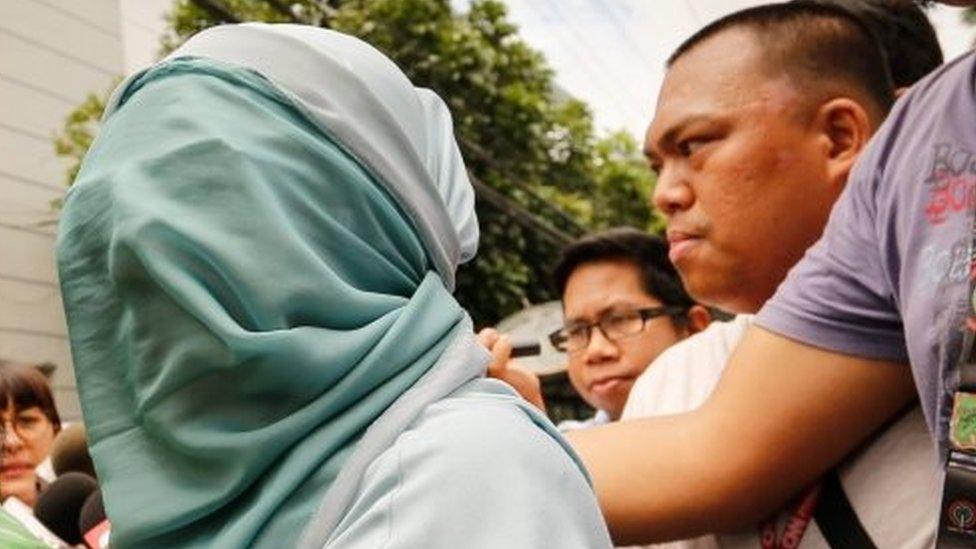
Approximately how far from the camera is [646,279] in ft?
11.9

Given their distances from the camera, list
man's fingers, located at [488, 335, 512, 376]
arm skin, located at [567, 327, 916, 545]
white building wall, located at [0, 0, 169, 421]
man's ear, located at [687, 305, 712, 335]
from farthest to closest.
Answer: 1. white building wall, located at [0, 0, 169, 421]
2. man's ear, located at [687, 305, 712, 335]
3. man's fingers, located at [488, 335, 512, 376]
4. arm skin, located at [567, 327, 916, 545]

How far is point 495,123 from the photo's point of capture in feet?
38.4

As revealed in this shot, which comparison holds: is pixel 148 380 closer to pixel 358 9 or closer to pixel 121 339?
pixel 121 339

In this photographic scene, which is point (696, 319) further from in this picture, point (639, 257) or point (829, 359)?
point (829, 359)

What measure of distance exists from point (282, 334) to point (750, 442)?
0.55 m

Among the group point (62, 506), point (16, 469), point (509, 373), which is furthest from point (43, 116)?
point (509, 373)

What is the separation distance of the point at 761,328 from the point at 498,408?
0.46m

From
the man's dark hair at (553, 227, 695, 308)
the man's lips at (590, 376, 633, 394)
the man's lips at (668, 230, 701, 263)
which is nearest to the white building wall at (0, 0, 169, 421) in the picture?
the man's dark hair at (553, 227, 695, 308)

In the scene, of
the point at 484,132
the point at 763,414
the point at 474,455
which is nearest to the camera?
the point at 474,455

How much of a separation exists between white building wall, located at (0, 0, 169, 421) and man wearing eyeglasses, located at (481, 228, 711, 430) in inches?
154

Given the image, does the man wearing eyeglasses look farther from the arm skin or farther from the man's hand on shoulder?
the arm skin

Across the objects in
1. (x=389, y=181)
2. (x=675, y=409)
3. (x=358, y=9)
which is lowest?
(x=358, y=9)

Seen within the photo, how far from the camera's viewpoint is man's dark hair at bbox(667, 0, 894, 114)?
1.58 metres

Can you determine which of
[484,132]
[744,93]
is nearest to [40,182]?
[484,132]
